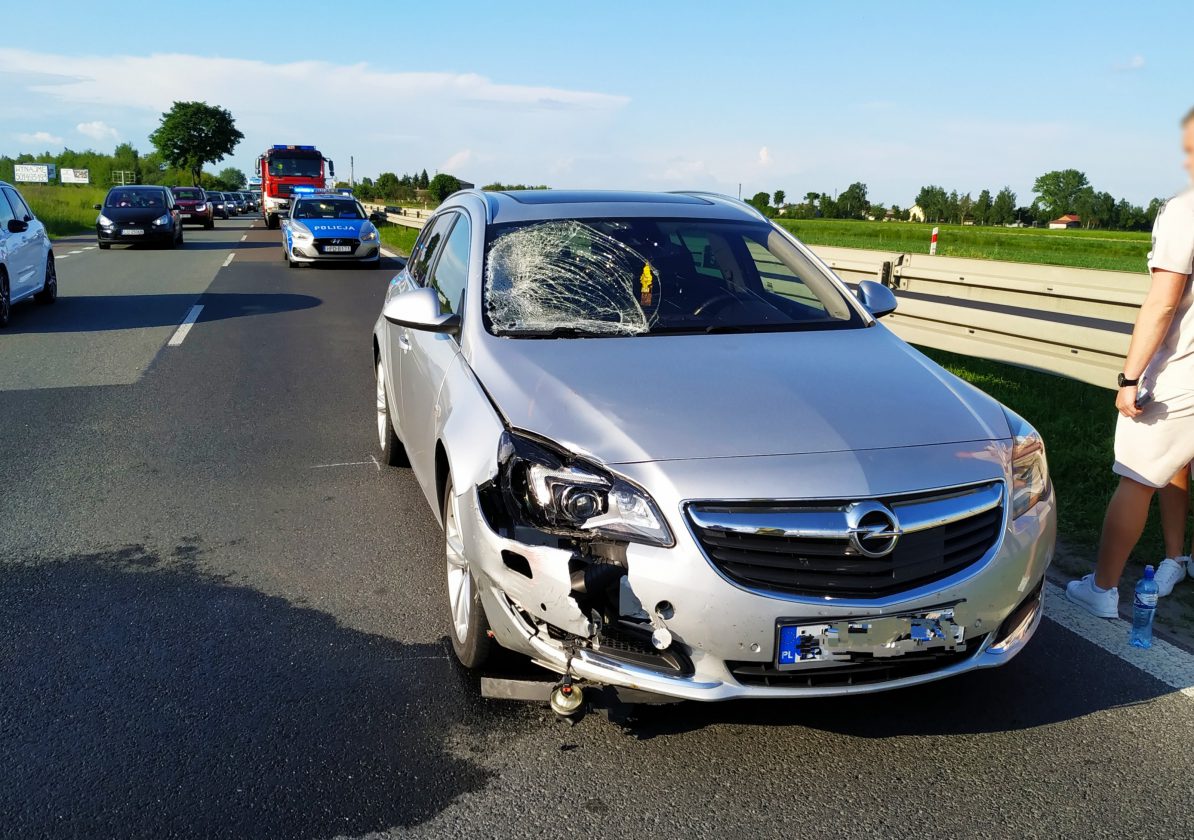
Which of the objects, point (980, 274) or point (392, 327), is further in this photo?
point (980, 274)

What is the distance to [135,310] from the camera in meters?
13.4

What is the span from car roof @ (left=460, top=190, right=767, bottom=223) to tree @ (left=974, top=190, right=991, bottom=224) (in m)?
115

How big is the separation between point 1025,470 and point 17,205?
13360mm

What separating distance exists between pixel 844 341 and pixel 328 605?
2.32 metres

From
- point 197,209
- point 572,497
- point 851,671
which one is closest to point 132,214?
point 197,209

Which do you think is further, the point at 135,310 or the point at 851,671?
the point at 135,310

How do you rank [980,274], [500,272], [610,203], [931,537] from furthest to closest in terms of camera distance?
1. [980,274]
2. [610,203]
3. [500,272]
4. [931,537]

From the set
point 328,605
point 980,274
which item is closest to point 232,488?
point 328,605

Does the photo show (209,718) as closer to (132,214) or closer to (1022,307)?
(1022,307)

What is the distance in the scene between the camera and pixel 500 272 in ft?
14.1

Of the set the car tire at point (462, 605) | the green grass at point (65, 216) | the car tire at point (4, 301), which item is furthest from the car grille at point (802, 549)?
the green grass at point (65, 216)

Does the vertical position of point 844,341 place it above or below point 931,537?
above

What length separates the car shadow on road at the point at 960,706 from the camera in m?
3.19

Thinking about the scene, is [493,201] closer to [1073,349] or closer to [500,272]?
[500,272]
